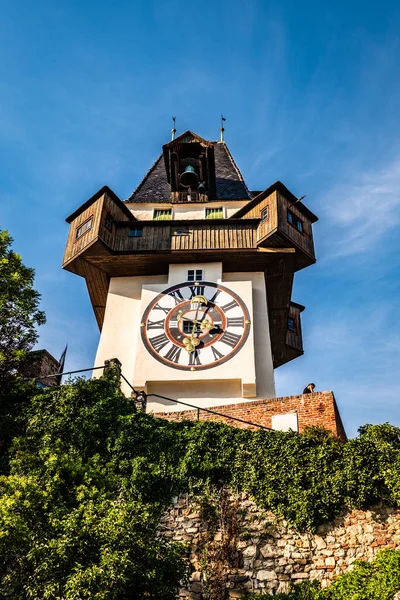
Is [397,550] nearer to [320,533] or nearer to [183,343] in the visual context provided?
[320,533]

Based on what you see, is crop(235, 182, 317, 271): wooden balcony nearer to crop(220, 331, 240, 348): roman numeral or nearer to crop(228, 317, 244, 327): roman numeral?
crop(228, 317, 244, 327): roman numeral

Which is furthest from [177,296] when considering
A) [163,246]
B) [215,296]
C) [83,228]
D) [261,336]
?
[83,228]

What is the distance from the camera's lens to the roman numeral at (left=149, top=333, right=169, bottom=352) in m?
19.6

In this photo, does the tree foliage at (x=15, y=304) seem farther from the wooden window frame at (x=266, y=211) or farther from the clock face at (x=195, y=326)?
the wooden window frame at (x=266, y=211)

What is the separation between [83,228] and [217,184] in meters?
6.76

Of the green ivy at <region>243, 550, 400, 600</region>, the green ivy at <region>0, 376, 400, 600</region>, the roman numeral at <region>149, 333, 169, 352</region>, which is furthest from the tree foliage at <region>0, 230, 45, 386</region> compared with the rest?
the green ivy at <region>243, 550, 400, 600</region>

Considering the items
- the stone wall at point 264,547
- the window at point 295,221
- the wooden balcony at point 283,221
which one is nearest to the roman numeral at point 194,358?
the wooden balcony at point 283,221

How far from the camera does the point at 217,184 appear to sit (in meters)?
26.5

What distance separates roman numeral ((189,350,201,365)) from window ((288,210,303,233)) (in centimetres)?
541

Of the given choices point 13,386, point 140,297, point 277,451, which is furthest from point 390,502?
point 140,297

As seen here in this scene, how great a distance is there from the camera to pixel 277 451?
1305cm

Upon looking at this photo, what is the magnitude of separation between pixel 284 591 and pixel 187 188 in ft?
54.4

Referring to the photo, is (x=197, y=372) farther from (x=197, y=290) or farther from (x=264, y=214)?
(x=264, y=214)

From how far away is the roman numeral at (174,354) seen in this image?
63.1ft
